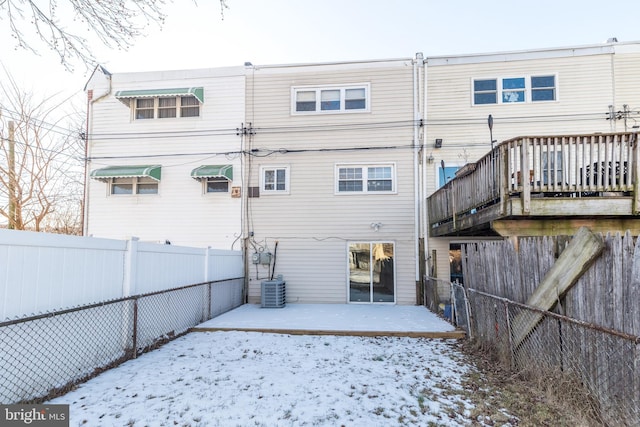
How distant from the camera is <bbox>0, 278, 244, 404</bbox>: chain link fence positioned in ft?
Result: 11.4

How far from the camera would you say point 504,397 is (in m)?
3.75

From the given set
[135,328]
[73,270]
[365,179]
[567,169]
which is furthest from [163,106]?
[567,169]

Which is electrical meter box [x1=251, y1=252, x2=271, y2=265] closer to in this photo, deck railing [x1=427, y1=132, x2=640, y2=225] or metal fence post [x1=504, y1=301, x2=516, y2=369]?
deck railing [x1=427, y1=132, x2=640, y2=225]

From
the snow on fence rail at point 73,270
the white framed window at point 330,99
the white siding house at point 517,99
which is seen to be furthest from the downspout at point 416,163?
the snow on fence rail at point 73,270

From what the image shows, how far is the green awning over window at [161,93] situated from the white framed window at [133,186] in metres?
2.63

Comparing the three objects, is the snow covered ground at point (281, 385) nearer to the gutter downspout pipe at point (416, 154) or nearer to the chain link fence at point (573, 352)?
the chain link fence at point (573, 352)

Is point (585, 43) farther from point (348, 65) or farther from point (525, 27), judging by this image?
point (348, 65)

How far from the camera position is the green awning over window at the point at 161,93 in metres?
10.9

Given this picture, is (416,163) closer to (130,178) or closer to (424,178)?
(424,178)

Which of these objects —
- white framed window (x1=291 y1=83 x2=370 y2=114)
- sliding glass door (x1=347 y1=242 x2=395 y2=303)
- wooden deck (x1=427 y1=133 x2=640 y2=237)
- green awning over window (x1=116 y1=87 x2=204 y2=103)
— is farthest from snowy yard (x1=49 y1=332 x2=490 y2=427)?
green awning over window (x1=116 y1=87 x2=204 y2=103)

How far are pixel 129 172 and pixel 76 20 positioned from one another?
7.76 meters

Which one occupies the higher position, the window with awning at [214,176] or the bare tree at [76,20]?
the bare tree at [76,20]

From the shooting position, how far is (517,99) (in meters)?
10.3

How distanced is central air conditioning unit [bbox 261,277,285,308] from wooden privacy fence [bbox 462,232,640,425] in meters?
5.84
